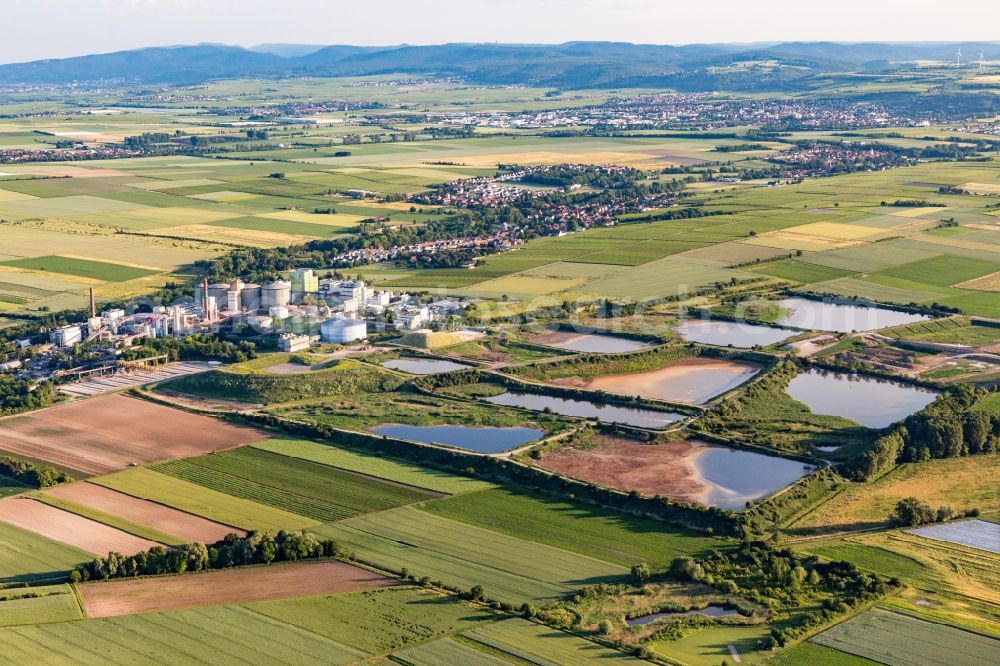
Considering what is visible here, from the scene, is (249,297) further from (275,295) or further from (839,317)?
(839,317)

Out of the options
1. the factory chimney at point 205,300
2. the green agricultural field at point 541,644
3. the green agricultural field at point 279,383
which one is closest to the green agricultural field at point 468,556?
the green agricultural field at point 541,644

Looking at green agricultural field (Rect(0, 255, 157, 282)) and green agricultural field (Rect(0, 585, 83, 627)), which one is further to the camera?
green agricultural field (Rect(0, 255, 157, 282))

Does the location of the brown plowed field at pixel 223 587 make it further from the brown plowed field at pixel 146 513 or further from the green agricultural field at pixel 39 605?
the brown plowed field at pixel 146 513

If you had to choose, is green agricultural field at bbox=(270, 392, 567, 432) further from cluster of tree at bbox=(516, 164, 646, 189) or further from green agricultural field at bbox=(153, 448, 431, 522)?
cluster of tree at bbox=(516, 164, 646, 189)

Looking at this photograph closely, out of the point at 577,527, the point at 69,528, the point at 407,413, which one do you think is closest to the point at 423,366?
the point at 407,413

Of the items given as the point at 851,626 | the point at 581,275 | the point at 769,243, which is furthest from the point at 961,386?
the point at 769,243

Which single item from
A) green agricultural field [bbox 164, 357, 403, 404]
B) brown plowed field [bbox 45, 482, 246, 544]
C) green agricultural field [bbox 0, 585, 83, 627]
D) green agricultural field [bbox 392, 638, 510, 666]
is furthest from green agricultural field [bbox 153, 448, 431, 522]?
green agricultural field [bbox 392, 638, 510, 666]

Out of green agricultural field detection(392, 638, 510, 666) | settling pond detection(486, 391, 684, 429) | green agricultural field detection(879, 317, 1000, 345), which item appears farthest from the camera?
green agricultural field detection(879, 317, 1000, 345)

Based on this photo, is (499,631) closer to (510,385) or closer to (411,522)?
(411,522)
